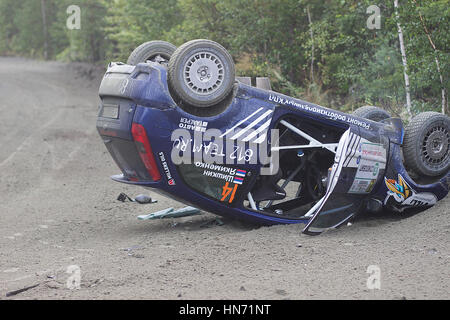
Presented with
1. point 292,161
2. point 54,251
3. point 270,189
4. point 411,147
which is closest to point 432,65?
point 411,147

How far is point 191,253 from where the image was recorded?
5.83 metres

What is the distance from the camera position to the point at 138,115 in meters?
6.05

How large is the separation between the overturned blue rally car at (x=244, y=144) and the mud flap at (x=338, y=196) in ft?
0.04

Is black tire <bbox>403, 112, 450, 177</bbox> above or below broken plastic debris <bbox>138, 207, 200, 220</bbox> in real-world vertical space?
above

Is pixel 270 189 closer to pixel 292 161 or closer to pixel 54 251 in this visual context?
pixel 292 161

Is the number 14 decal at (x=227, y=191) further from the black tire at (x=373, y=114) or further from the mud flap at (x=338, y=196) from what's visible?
the black tire at (x=373, y=114)

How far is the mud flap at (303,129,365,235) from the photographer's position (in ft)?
21.2

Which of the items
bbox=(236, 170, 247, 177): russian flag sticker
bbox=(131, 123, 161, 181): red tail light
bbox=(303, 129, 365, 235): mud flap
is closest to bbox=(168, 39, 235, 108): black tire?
bbox=(131, 123, 161, 181): red tail light

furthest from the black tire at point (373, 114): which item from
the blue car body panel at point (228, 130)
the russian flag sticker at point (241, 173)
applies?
the russian flag sticker at point (241, 173)

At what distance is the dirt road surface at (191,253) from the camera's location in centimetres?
460

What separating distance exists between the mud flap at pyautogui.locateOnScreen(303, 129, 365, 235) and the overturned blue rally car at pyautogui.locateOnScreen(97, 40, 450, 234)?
0.04 feet

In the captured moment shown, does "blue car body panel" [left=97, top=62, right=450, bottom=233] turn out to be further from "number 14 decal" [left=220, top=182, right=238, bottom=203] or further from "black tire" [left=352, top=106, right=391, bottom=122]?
"black tire" [left=352, top=106, right=391, bottom=122]

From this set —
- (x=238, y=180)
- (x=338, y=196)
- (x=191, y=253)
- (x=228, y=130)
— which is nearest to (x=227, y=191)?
(x=238, y=180)

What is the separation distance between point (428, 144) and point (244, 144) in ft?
8.02
